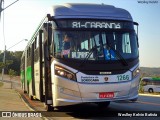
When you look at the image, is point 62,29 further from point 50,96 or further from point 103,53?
point 50,96

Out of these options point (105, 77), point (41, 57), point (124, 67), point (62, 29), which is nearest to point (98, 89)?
point (105, 77)

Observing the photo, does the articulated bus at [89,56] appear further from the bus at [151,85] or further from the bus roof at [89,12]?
the bus at [151,85]

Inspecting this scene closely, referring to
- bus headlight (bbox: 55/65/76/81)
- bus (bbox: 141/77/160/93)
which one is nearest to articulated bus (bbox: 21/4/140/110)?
bus headlight (bbox: 55/65/76/81)

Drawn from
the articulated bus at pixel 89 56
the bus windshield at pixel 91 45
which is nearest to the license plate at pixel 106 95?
the articulated bus at pixel 89 56

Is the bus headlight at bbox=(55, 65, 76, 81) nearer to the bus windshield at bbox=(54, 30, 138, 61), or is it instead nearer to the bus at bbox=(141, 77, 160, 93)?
the bus windshield at bbox=(54, 30, 138, 61)

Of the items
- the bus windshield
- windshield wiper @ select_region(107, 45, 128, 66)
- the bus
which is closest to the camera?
the bus windshield

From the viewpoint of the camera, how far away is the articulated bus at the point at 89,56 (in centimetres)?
1062

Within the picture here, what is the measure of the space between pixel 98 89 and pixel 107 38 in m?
1.75

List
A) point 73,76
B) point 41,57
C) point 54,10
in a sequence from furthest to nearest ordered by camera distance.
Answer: point 41,57 → point 54,10 → point 73,76

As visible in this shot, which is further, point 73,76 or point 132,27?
point 132,27

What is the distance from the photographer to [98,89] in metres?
10.6

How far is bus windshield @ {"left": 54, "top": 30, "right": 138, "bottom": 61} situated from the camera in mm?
10875

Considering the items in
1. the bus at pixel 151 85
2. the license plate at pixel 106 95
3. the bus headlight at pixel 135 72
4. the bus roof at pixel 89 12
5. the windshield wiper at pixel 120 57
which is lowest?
the bus at pixel 151 85

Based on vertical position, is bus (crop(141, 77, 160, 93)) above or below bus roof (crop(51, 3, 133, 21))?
below
